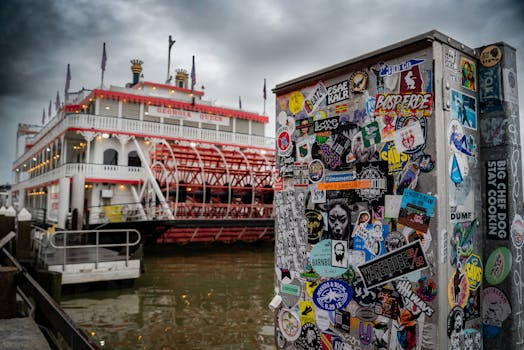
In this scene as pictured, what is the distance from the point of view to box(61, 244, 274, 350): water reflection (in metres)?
5.29

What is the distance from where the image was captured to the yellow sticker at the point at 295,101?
97.8 inches

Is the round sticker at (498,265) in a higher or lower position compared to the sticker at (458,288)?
higher

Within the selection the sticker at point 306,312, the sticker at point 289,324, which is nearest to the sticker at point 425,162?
the sticker at point 306,312

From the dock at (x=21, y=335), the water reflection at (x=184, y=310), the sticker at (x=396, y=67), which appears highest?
the sticker at (x=396, y=67)

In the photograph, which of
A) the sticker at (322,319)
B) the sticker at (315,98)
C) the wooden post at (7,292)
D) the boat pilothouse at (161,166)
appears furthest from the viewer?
the boat pilothouse at (161,166)

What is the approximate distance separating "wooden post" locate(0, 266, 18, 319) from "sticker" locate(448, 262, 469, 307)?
11.4ft

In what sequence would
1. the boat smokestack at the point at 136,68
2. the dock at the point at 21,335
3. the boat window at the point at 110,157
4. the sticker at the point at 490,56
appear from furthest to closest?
the boat smokestack at the point at 136,68
the boat window at the point at 110,157
the dock at the point at 21,335
the sticker at the point at 490,56

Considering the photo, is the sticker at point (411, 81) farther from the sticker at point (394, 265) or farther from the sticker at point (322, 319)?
the sticker at point (322, 319)

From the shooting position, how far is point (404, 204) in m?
→ 1.90

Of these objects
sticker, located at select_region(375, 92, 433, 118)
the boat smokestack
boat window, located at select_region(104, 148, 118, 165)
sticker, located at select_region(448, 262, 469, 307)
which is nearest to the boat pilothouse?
boat window, located at select_region(104, 148, 118, 165)

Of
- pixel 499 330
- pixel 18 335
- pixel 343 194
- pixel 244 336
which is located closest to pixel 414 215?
pixel 343 194

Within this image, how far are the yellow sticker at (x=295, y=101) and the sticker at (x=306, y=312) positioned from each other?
1.10 meters

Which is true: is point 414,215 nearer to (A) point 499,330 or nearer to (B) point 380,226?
(B) point 380,226

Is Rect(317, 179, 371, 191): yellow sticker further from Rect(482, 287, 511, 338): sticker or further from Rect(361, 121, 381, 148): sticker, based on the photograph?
Rect(482, 287, 511, 338): sticker
